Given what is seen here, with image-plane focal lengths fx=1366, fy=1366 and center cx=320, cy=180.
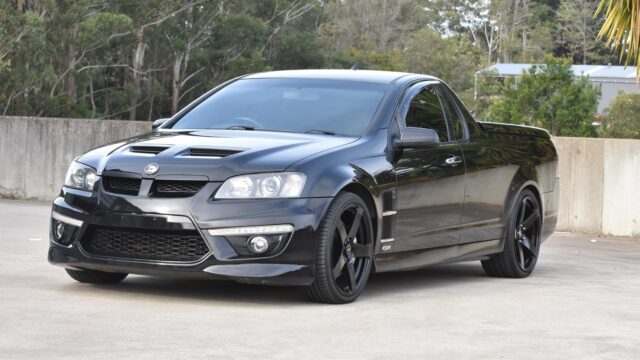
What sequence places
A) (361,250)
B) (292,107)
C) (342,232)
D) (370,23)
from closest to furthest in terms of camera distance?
(342,232), (361,250), (292,107), (370,23)

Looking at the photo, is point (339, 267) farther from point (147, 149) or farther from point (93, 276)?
point (93, 276)

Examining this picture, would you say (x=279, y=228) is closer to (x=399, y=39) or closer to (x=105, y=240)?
(x=105, y=240)

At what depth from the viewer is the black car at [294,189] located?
7.97 metres

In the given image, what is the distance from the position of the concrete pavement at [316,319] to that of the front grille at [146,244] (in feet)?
0.93

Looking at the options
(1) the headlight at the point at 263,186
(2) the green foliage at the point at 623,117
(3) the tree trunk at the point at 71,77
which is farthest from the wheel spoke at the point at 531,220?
(2) the green foliage at the point at 623,117

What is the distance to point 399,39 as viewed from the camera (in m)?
104

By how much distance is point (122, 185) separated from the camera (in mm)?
8195

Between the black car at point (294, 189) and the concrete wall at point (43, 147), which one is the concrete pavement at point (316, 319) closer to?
the black car at point (294, 189)

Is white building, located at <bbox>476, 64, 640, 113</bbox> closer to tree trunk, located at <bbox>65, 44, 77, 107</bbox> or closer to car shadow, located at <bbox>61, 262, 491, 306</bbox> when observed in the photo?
tree trunk, located at <bbox>65, 44, 77, 107</bbox>

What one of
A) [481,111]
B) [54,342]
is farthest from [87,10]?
[54,342]

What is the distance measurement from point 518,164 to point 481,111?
217 ft

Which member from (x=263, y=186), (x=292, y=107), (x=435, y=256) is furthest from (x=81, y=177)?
(x=435, y=256)

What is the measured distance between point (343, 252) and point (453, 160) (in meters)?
1.72

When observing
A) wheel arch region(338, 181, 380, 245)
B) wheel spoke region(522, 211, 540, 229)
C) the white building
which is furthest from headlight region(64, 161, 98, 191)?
the white building
